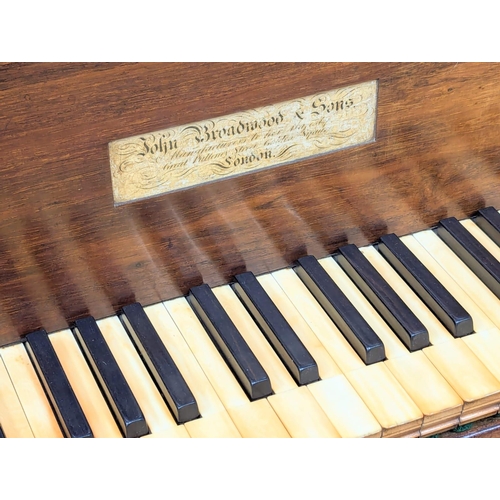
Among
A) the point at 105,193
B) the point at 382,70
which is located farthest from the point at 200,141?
the point at 382,70

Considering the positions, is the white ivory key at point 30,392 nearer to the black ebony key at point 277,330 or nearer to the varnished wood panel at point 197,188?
the varnished wood panel at point 197,188

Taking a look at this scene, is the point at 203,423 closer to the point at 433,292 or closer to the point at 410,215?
the point at 433,292


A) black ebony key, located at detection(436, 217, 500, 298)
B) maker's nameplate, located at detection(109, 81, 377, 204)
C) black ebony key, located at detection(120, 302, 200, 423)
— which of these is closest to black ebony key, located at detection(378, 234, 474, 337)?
black ebony key, located at detection(436, 217, 500, 298)

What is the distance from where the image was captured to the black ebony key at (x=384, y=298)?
9.64 feet

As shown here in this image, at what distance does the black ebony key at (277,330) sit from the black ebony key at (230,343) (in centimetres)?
9

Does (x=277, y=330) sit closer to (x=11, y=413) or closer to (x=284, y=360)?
(x=284, y=360)

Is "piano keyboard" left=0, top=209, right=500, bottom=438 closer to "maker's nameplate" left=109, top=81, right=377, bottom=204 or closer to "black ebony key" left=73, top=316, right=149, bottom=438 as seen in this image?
"black ebony key" left=73, top=316, right=149, bottom=438

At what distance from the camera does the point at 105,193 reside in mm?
2732

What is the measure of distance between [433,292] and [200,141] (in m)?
0.87

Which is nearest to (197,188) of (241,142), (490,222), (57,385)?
(241,142)

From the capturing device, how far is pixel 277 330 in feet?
9.58

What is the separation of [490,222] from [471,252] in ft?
0.60

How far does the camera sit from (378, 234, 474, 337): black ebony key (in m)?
2.98

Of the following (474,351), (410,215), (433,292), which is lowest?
(474,351)
